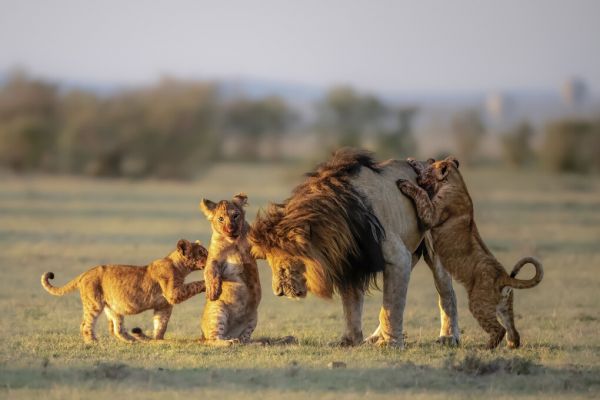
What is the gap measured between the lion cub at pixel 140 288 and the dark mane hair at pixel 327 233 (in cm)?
101

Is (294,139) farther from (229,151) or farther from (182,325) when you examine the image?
(182,325)

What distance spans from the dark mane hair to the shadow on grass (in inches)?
34.5

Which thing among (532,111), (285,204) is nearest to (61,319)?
(285,204)

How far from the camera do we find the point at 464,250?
9086mm

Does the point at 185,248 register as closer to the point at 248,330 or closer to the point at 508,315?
the point at 248,330

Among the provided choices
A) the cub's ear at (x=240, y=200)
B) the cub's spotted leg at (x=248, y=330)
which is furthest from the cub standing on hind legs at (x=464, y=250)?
the cub's spotted leg at (x=248, y=330)

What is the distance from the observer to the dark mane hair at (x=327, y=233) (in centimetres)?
815

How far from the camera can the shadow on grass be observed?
7.32m

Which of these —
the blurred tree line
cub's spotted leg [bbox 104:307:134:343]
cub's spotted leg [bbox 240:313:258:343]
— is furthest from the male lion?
the blurred tree line

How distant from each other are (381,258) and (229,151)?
65054 millimetres

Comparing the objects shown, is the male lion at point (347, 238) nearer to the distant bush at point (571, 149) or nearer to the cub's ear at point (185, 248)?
the cub's ear at point (185, 248)

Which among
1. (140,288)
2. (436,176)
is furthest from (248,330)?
(436,176)

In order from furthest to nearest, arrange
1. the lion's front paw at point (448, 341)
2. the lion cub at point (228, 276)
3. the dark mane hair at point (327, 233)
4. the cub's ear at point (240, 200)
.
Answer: the lion's front paw at point (448, 341), the cub's ear at point (240, 200), the lion cub at point (228, 276), the dark mane hair at point (327, 233)

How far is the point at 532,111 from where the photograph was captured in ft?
655
